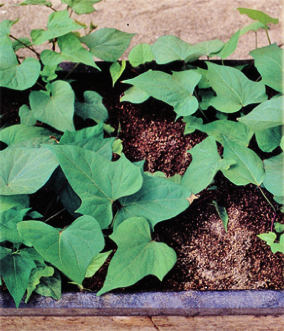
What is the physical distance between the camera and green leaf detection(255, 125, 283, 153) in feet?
2.90

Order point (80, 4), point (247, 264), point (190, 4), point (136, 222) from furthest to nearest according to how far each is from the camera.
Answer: point (190, 4)
point (80, 4)
point (247, 264)
point (136, 222)

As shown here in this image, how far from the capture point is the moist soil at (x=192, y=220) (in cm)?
83

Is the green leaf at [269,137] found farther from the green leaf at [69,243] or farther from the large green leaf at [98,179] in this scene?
the green leaf at [69,243]

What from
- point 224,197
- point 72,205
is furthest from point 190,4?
point 72,205

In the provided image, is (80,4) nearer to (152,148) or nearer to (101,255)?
(152,148)

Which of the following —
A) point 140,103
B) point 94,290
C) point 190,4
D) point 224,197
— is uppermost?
point 190,4

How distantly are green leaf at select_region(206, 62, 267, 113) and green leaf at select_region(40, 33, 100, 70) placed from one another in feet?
1.15

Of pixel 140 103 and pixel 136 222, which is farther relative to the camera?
pixel 140 103

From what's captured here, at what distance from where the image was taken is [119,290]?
79 cm

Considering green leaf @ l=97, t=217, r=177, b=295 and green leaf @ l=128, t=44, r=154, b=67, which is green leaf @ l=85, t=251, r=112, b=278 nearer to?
green leaf @ l=97, t=217, r=177, b=295

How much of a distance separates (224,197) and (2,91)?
31.3 inches

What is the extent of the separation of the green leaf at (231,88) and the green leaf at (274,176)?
18 centimetres

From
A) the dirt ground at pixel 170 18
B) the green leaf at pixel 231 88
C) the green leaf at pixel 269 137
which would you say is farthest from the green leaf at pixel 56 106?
the dirt ground at pixel 170 18

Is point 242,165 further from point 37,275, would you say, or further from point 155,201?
point 37,275
